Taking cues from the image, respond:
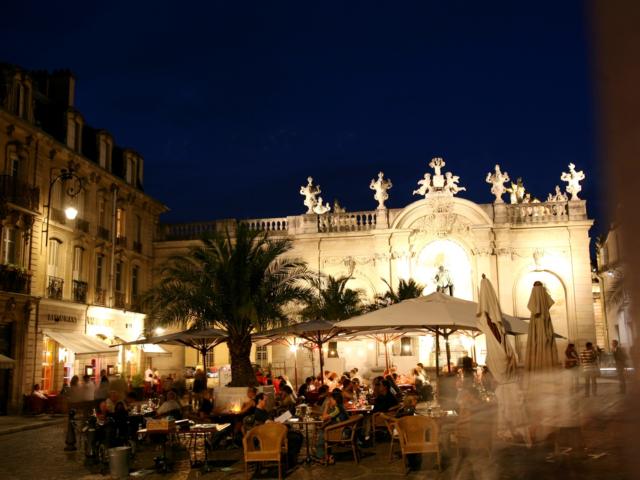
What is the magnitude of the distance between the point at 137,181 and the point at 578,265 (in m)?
23.7

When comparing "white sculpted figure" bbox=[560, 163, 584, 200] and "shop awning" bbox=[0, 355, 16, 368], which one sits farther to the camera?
"white sculpted figure" bbox=[560, 163, 584, 200]

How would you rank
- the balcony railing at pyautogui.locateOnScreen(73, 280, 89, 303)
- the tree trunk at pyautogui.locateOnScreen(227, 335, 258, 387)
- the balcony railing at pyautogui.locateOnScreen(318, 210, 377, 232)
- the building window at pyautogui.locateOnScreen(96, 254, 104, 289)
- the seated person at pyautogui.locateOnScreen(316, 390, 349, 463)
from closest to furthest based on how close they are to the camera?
the seated person at pyautogui.locateOnScreen(316, 390, 349, 463)
the tree trunk at pyautogui.locateOnScreen(227, 335, 258, 387)
the balcony railing at pyautogui.locateOnScreen(73, 280, 89, 303)
the building window at pyautogui.locateOnScreen(96, 254, 104, 289)
the balcony railing at pyautogui.locateOnScreen(318, 210, 377, 232)

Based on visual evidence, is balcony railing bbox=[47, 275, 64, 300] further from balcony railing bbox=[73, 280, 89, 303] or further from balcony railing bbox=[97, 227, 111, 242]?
balcony railing bbox=[97, 227, 111, 242]

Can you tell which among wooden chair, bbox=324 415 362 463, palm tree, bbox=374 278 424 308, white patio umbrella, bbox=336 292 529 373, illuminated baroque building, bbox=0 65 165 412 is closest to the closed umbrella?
white patio umbrella, bbox=336 292 529 373

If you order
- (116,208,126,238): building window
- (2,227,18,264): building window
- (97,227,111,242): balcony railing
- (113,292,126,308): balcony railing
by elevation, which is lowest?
(113,292,126,308): balcony railing

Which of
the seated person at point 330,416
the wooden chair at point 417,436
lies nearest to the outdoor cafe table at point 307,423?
the seated person at point 330,416

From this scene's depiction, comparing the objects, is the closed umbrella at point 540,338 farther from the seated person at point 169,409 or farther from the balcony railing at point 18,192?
the balcony railing at point 18,192

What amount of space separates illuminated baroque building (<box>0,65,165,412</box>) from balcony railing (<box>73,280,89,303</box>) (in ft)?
0.17

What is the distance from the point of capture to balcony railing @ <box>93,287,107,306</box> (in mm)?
29344

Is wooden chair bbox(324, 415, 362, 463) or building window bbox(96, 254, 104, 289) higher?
building window bbox(96, 254, 104, 289)

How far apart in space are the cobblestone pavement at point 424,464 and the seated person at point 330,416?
25cm

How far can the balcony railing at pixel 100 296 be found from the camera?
2934 centimetres

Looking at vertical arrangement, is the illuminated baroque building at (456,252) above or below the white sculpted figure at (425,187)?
below

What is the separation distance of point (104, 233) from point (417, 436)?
78.4 ft
